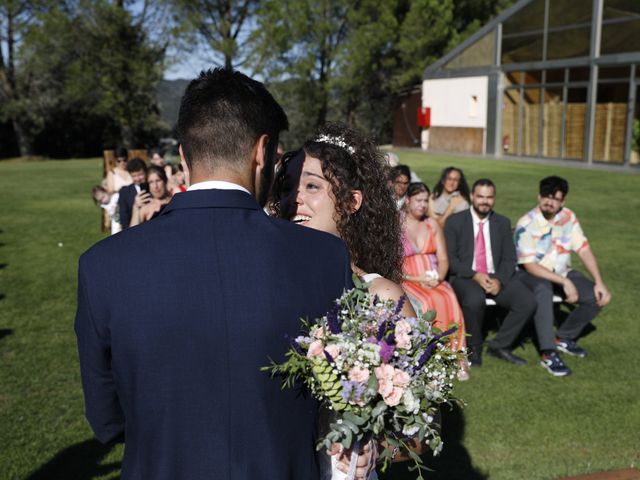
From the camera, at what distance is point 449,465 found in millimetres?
4797

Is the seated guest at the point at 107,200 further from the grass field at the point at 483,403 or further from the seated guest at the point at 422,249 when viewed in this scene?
the seated guest at the point at 422,249

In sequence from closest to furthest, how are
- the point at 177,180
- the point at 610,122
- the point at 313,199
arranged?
the point at 313,199
the point at 177,180
the point at 610,122

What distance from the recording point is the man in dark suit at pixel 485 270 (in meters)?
6.79

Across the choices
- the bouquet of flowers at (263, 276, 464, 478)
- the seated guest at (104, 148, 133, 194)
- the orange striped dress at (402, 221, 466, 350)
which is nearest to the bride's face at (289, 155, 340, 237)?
the bouquet of flowers at (263, 276, 464, 478)

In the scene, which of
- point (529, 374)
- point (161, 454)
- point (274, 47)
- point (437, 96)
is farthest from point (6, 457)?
point (274, 47)

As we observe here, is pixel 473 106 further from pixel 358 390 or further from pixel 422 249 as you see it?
pixel 358 390

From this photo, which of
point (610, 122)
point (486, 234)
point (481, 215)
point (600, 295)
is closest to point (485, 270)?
point (486, 234)

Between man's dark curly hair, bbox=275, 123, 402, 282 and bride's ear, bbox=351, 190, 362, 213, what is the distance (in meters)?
0.01

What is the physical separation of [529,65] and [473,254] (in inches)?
915

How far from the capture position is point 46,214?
17.1 metres

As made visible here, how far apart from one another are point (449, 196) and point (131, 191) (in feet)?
14.2

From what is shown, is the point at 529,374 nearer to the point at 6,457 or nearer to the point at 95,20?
the point at 6,457

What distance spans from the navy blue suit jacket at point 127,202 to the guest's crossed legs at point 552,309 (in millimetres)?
5123

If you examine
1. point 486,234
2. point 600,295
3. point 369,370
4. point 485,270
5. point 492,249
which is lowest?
point 600,295
